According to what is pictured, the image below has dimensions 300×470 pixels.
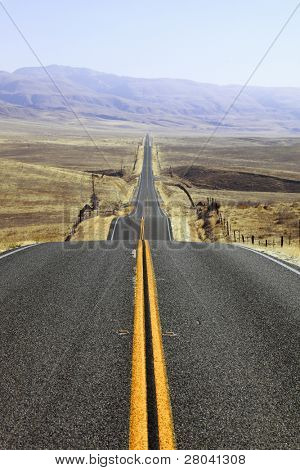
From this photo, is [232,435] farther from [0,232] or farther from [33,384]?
[0,232]

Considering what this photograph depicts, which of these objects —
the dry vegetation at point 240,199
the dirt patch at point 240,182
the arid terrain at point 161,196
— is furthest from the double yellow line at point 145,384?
the dirt patch at point 240,182

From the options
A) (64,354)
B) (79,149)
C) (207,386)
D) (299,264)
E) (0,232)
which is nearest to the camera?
(207,386)

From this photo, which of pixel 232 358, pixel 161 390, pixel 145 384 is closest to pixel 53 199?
pixel 232 358

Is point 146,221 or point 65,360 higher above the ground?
point 146,221

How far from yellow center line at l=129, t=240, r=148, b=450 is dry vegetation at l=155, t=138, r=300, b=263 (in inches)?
297

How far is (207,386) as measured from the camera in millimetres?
4574

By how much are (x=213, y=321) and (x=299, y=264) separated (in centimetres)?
614

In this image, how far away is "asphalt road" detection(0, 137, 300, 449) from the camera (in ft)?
12.6

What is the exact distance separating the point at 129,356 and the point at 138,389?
0.82 meters

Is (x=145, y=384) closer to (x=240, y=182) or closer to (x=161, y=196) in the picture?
(x=161, y=196)

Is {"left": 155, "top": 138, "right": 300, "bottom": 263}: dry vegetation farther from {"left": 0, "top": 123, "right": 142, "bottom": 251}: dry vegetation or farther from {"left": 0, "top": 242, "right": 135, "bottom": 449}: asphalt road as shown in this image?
{"left": 0, "top": 242, "right": 135, "bottom": 449}: asphalt road

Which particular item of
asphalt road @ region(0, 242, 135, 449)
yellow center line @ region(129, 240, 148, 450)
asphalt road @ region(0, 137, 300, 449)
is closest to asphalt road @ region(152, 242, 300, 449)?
asphalt road @ region(0, 137, 300, 449)

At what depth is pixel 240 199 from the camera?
2594 inches
